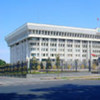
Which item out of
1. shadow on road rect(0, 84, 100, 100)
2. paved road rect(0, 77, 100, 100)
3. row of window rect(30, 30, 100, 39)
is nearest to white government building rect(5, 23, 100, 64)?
row of window rect(30, 30, 100, 39)

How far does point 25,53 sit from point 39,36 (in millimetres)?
12809

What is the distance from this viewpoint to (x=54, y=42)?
9988 centimetres

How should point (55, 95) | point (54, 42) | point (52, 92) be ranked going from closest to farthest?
point (55, 95) < point (52, 92) < point (54, 42)

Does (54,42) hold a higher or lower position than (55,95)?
higher

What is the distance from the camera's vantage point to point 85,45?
108m

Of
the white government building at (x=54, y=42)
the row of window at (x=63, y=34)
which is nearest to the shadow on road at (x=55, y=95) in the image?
the white government building at (x=54, y=42)

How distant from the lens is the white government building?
3752 inches

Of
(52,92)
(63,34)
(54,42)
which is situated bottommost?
(52,92)

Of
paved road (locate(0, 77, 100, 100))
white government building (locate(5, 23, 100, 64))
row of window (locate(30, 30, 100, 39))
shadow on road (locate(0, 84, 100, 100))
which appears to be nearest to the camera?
shadow on road (locate(0, 84, 100, 100))

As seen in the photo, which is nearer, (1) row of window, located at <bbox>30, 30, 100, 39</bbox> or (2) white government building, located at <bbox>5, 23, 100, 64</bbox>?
(1) row of window, located at <bbox>30, 30, 100, 39</bbox>

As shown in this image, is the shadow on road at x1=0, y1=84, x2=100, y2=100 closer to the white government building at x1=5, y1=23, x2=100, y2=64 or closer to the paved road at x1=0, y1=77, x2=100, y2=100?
the paved road at x1=0, y1=77, x2=100, y2=100

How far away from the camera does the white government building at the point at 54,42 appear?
3752 inches

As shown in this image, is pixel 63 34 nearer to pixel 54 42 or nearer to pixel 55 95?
pixel 54 42

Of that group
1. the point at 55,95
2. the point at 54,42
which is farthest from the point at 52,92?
the point at 54,42
